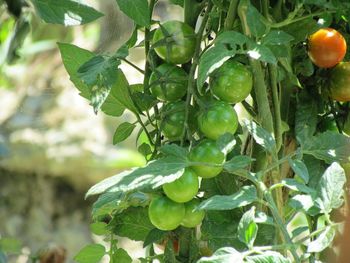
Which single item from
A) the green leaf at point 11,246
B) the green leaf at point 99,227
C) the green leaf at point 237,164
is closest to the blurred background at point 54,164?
the green leaf at point 11,246

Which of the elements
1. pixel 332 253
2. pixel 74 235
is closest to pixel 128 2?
pixel 332 253

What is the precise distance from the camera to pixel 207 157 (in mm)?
743

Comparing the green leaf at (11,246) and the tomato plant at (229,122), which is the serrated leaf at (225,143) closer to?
the tomato plant at (229,122)

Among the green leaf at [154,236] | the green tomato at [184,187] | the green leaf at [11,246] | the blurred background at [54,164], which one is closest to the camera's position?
the green tomato at [184,187]

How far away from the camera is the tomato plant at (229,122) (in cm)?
71

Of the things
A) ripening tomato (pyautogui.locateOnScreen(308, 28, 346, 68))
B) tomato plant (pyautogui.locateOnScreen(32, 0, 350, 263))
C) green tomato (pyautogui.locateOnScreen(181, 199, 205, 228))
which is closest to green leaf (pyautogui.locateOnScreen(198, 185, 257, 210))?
tomato plant (pyautogui.locateOnScreen(32, 0, 350, 263))

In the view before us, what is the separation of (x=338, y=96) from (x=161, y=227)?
0.27 metres

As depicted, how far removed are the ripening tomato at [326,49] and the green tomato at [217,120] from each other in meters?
0.14

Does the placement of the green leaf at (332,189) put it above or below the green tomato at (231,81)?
below

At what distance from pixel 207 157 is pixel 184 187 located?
4cm

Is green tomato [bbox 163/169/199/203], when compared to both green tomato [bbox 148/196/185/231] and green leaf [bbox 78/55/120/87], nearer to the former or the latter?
green tomato [bbox 148/196/185/231]

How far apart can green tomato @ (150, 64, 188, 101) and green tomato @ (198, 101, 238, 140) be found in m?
0.06

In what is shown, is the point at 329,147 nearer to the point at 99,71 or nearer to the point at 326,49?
the point at 326,49

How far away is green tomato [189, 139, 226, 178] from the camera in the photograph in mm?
740
